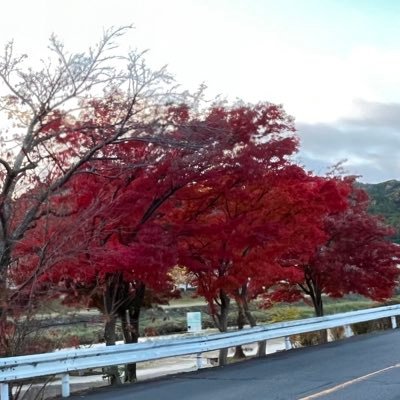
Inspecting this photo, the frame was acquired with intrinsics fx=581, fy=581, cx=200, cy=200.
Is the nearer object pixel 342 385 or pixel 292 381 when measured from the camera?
pixel 342 385

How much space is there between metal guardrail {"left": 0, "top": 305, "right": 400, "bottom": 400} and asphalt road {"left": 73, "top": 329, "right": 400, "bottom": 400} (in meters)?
0.51

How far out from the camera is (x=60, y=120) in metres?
11.1

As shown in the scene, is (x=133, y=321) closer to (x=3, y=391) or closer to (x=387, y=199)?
(x=3, y=391)

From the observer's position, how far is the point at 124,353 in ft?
36.2

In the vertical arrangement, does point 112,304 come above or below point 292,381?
above

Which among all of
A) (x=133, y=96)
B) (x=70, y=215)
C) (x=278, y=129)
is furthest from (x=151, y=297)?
(x=133, y=96)

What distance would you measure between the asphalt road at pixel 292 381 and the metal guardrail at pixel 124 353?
0.51 metres

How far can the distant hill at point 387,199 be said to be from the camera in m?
94.3

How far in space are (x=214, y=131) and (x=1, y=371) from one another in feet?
22.2

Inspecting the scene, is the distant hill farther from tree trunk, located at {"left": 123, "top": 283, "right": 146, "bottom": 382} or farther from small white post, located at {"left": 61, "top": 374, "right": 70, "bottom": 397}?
small white post, located at {"left": 61, "top": 374, "right": 70, "bottom": 397}

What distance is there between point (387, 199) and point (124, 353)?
10522cm

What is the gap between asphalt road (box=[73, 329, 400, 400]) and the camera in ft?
28.2

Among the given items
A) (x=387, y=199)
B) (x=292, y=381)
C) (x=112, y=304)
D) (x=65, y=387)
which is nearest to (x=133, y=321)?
(x=112, y=304)

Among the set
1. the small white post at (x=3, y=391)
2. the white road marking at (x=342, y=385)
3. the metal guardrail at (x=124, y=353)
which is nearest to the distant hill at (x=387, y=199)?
the metal guardrail at (x=124, y=353)
